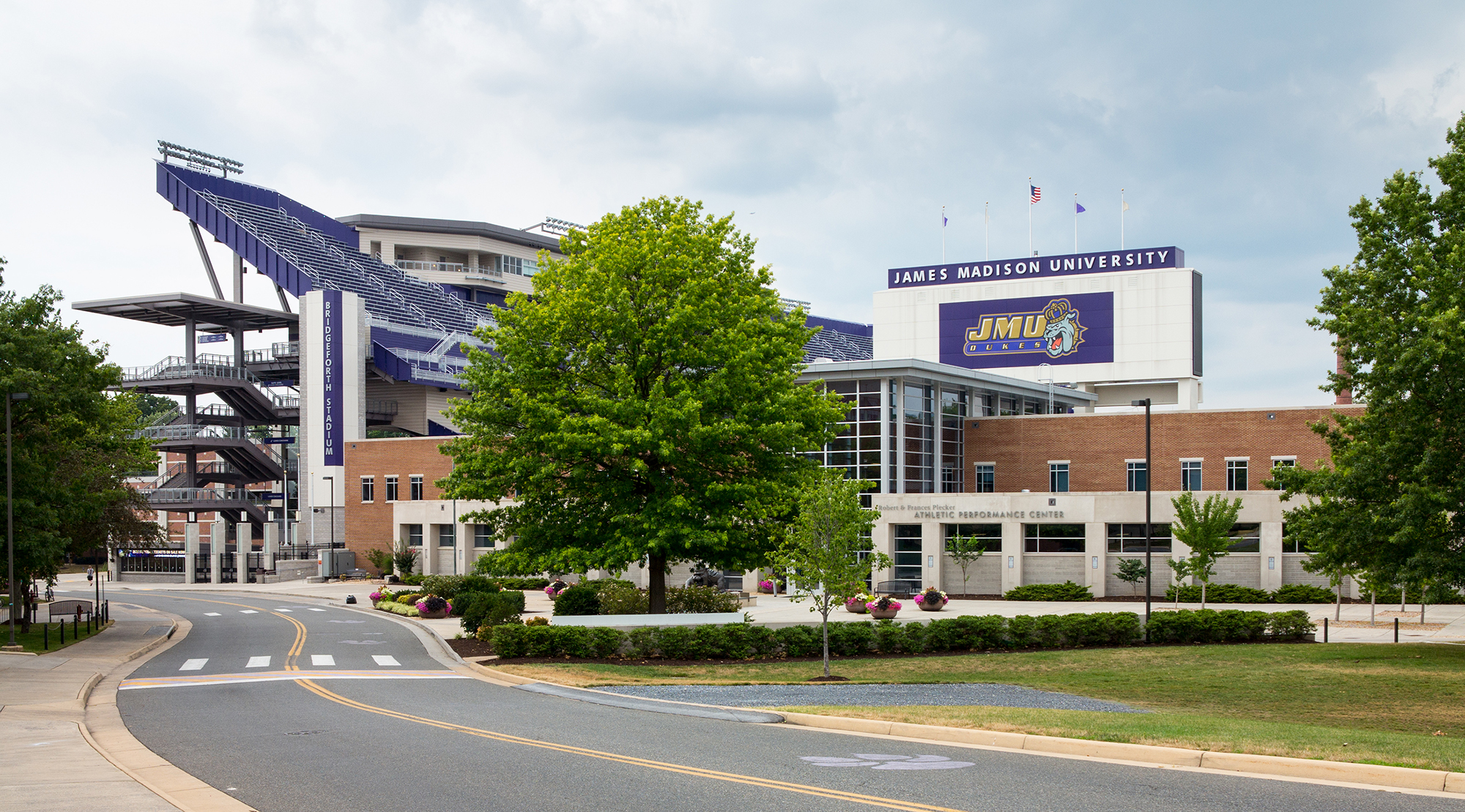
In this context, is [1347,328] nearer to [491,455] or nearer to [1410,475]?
[1410,475]

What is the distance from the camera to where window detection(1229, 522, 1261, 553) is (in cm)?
5081

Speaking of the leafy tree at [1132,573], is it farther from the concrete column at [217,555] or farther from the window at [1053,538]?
the concrete column at [217,555]

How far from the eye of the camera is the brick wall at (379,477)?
7912cm

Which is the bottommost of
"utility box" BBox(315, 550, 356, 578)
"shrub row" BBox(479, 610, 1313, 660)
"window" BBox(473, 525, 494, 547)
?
"utility box" BBox(315, 550, 356, 578)

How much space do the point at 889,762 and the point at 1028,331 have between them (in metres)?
77.4

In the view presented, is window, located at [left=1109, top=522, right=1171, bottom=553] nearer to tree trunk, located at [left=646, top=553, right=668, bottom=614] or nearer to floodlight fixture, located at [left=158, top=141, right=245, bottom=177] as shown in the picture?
tree trunk, located at [left=646, top=553, right=668, bottom=614]

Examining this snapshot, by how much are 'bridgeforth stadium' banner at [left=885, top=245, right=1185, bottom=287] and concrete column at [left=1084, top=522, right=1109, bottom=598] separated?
3900cm

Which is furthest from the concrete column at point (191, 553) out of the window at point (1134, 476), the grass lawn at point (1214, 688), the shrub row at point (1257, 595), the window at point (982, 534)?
the shrub row at point (1257, 595)

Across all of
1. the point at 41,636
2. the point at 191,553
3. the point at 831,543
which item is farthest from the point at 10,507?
the point at 191,553

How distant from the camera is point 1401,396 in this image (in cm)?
2755

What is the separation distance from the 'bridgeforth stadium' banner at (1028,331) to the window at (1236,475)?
93.5 ft

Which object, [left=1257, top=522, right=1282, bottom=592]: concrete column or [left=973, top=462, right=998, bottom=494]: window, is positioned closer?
[left=1257, top=522, right=1282, bottom=592]: concrete column

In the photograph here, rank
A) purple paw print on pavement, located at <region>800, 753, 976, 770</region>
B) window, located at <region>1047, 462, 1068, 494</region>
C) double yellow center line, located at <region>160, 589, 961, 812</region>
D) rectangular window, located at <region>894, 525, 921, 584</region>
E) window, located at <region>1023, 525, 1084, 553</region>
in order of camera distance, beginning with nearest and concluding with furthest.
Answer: double yellow center line, located at <region>160, 589, 961, 812</region>
purple paw print on pavement, located at <region>800, 753, 976, 770</region>
window, located at <region>1023, 525, 1084, 553</region>
rectangular window, located at <region>894, 525, 921, 584</region>
window, located at <region>1047, 462, 1068, 494</region>

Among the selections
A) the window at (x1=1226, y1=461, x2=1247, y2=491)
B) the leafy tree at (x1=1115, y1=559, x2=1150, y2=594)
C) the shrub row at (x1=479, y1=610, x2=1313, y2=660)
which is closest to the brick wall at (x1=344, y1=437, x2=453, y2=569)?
the leafy tree at (x1=1115, y1=559, x2=1150, y2=594)
